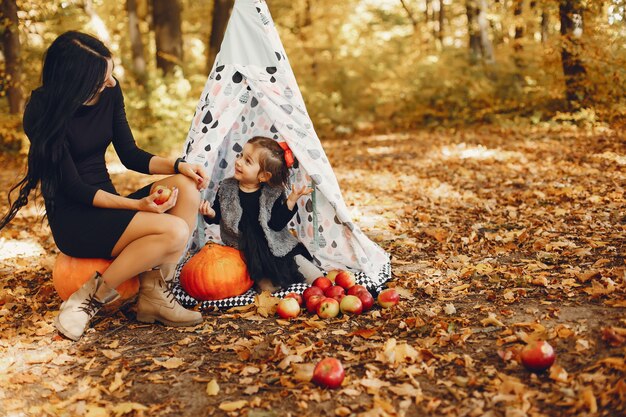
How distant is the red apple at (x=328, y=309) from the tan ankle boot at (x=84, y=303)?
4.51 feet

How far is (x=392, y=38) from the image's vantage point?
22547 millimetres

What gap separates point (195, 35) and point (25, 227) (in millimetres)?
16235

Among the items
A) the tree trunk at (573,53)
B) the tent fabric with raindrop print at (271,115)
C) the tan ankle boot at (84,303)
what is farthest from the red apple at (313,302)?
the tree trunk at (573,53)

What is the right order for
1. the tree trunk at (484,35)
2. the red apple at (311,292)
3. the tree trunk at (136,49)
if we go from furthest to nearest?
the tree trunk at (484,35)
the tree trunk at (136,49)
the red apple at (311,292)

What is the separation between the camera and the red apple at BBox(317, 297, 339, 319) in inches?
155

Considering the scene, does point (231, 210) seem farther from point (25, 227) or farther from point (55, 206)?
point (25, 227)

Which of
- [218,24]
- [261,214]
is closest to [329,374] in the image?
[261,214]

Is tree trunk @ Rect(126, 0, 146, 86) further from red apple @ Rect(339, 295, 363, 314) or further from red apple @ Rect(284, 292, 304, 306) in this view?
red apple @ Rect(339, 295, 363, 314)

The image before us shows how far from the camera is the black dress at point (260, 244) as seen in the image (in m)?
4.48

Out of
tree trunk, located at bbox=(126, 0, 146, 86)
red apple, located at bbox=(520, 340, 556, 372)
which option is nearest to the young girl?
red apple, located at bbox=(520, 340, 556, 372)

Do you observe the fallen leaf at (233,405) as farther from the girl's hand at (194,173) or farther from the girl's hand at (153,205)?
the girl's hand at (194,173)

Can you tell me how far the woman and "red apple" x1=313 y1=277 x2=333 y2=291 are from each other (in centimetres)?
95

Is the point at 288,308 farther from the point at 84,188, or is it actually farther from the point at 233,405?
the point at 84,188

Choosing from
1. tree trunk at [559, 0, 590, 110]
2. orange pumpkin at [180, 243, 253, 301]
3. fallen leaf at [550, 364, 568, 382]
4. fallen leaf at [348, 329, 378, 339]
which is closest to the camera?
fallen leaf at [550, 364, 568, 382]
